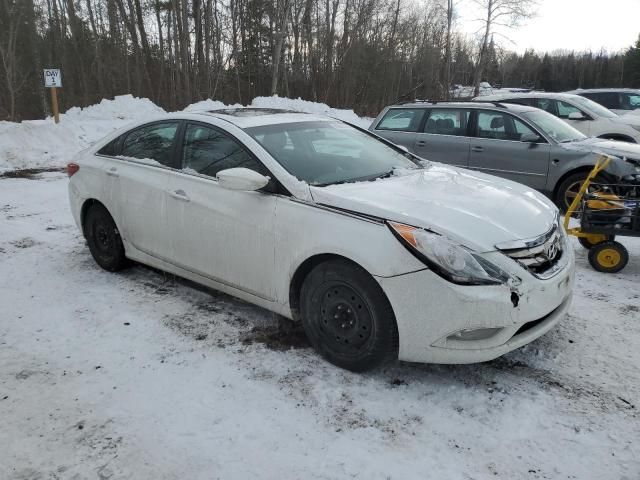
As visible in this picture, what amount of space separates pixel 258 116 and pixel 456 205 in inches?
73.1

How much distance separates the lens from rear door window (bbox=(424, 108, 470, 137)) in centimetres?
817

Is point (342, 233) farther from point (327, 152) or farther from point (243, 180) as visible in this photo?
point (327, 152)

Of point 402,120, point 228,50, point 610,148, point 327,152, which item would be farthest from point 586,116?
point 228,50

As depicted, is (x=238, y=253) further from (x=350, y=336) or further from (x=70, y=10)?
(x=70, y=10)

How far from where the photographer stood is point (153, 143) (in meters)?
4.52

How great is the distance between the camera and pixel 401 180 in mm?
3693

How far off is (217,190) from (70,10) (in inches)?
1022

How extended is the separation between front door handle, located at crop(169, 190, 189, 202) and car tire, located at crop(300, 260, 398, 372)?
4.33ft

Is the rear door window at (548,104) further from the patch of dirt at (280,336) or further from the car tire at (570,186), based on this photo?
the patch of dirt at (280,336)

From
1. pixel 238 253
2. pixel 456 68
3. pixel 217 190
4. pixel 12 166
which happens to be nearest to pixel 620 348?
pixel 238 253

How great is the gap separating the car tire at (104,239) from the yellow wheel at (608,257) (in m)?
4.51

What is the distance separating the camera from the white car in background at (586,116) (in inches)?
388

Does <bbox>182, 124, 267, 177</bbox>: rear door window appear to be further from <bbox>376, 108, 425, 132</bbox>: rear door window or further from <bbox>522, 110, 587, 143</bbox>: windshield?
<bbox>522, 110, 587, 143</bbox>: windshield

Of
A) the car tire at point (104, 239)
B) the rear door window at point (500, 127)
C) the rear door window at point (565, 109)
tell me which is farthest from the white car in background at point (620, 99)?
the car tire at point (104, 239)
